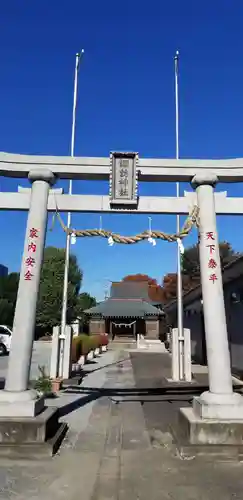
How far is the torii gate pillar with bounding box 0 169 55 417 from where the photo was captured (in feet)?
19.3

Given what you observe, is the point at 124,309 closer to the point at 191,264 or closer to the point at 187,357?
the point at 191,264

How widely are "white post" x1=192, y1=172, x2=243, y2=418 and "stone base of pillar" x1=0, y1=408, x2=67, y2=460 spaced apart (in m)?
2.43

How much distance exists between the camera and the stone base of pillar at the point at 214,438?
5.49m

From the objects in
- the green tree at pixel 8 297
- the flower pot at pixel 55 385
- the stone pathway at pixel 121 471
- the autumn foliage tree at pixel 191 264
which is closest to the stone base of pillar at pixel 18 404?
the stone pathway at pixel 121 471

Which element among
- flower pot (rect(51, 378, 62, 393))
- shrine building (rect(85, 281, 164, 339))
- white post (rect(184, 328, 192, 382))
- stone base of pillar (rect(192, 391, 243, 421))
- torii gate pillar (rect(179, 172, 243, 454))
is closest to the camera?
torii gate pillar (rect(179, 172, 243, 454))

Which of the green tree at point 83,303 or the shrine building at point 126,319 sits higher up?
the green tree at point 83,303

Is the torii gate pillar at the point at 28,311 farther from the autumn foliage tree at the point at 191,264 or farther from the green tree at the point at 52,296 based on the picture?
the autumn foliage tree at the point at 191,264

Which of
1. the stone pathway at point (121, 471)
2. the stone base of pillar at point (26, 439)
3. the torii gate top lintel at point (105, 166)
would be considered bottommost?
the stone pathway at point (121, 471)

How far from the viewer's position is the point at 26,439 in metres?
5.61

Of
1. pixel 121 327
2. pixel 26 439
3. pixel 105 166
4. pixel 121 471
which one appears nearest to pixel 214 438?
pixel 121 471

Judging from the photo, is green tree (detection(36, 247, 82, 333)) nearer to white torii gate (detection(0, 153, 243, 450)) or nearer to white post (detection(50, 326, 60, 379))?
white post (detection(50, 326, 60, 379))

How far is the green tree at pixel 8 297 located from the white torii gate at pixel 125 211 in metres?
38.4

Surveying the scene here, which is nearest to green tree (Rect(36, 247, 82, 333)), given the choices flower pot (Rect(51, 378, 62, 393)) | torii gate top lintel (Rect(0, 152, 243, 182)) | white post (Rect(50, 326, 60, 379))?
white post (Rect(50, 326, 60, 379))

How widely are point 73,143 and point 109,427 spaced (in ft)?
30.2
